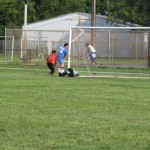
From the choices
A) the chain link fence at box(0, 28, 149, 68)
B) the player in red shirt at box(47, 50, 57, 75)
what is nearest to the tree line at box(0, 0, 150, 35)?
the chain link fence at box(0, 28, 149, 68)

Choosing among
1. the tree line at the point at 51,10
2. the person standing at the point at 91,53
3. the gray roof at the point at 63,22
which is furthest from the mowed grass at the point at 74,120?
the gray roof at the point at 63,22

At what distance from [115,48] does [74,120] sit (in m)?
30.7

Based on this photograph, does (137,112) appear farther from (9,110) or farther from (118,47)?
(118,47)

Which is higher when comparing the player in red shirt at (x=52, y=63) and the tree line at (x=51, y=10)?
the tree line at (x=51, y=10)

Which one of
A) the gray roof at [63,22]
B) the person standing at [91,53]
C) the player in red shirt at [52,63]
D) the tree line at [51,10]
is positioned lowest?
the player in red shirt at [52,63]

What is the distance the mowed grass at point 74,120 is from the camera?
29.4 feet

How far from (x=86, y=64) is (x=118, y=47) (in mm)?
9709

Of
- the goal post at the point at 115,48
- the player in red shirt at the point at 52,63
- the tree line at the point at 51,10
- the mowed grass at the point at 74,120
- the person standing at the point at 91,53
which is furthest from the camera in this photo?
the tree line at the point at 51,10

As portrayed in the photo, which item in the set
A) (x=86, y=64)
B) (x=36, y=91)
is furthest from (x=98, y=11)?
(x=36, y=91)

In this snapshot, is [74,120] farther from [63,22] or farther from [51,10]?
[51,10]

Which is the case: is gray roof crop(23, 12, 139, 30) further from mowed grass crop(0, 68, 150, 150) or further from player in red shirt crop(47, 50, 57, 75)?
→ mowed grass crop(0, 68, 150, 150)

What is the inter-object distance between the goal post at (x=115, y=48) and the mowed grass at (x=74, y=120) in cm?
1678

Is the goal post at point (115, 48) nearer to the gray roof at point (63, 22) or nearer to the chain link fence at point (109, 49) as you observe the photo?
the chain link fence at point (109, 49)

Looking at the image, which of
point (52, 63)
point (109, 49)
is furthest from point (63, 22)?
point (52, 63)
